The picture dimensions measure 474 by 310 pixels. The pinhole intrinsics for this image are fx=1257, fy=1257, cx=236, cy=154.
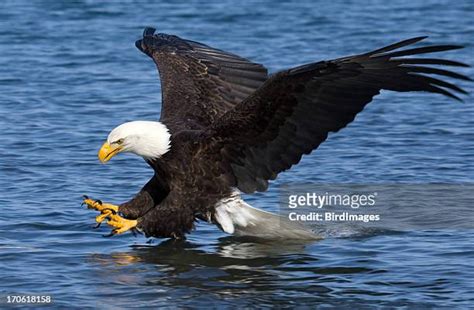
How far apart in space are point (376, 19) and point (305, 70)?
8.71 meters

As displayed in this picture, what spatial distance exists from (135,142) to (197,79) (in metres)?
1.28

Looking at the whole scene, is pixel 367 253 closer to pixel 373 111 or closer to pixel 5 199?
pixel 5 199

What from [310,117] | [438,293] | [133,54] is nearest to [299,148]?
[310,117]

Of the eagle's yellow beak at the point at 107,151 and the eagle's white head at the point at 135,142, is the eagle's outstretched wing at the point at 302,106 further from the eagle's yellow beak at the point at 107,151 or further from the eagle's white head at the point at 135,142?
the eagle's yellow beak at the point at 107,151

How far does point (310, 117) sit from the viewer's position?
Result: 23.2 feet

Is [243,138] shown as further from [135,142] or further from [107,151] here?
[107,151]

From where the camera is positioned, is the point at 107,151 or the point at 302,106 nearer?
the point at 302,106

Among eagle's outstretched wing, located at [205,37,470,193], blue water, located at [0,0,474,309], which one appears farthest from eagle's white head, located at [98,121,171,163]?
blue water, located at [0,0,474,309]

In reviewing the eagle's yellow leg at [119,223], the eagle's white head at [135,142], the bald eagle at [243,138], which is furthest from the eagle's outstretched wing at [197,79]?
the eagle's yellow leg at [119,223]

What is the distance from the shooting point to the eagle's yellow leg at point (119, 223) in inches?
296

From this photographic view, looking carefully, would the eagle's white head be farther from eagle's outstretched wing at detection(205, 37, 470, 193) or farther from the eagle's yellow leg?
the eagle's yellow leg

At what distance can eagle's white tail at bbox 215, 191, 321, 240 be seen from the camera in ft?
24.6

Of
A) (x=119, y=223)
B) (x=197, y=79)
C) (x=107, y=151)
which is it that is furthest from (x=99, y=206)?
(x=197, y=79)

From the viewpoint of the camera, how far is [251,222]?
7.58 metres
